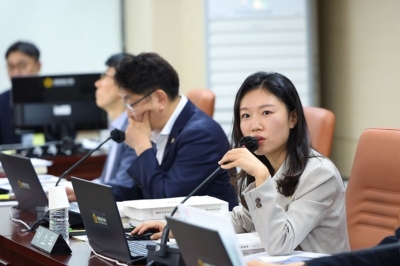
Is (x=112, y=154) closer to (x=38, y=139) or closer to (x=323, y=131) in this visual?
(x=38, y=139)

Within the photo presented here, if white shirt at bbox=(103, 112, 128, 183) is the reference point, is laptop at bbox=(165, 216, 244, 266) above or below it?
above

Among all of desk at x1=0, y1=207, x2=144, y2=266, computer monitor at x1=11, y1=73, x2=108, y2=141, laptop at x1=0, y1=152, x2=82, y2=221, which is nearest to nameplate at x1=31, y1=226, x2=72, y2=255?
desk at x1=0, y1=207, x2=144, y2=266

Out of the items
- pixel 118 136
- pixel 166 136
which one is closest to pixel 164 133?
pixel 166 136

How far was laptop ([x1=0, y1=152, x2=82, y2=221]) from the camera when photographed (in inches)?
123

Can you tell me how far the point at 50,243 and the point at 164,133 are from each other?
1009 mm

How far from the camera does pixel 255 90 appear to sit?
2.47 m

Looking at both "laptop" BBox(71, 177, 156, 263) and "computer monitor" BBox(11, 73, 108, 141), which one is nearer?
"laptop" BBox(71, 177, 156, 263)

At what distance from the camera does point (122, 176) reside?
379 cm

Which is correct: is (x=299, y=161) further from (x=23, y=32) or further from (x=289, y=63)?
(x=23, y=32)

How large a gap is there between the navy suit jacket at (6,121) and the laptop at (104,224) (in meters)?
3.20

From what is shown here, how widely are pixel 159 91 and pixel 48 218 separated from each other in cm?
78

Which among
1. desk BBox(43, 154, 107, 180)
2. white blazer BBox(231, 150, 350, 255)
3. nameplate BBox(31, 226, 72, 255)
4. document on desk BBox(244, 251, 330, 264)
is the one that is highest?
white blazer BBox(231, 150, 350, 255)

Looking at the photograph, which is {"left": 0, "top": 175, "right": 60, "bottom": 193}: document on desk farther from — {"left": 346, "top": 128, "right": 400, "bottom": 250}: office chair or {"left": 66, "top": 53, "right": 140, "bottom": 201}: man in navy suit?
{"left": 346, "top": 128, "right": 400, "bottom": 250}: office chair

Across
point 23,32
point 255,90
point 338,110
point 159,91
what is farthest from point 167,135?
point 23,32
